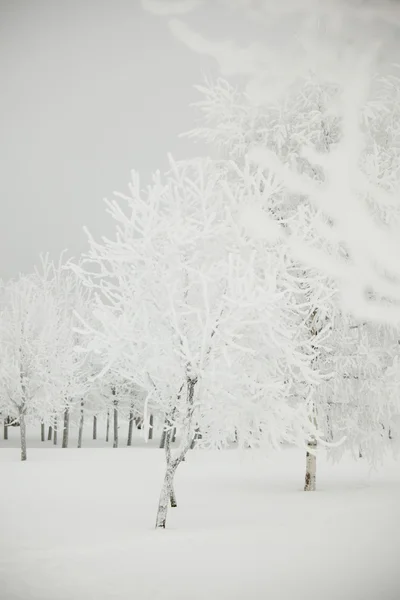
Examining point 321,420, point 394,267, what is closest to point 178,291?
point 321,420

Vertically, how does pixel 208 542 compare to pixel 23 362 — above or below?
below

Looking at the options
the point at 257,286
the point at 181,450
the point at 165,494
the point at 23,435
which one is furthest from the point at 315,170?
the point at 23,435

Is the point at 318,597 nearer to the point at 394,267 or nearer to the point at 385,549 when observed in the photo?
the point at 385,549

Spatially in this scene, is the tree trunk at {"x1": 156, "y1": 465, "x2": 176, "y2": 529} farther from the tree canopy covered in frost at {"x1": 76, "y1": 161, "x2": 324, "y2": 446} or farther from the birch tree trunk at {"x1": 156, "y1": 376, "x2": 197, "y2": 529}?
the tree canopy covered in frost at {"x1": 76, "y1": 161, "x2": 324, "y2": 446}

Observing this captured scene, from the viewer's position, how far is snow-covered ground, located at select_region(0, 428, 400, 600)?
433cm

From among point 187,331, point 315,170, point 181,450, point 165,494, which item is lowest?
point 165,494

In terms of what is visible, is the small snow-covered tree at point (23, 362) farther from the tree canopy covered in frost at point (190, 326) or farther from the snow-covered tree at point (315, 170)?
the tree canopy covered in frost at point (190, 326)

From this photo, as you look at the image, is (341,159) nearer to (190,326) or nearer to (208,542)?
(208,542)

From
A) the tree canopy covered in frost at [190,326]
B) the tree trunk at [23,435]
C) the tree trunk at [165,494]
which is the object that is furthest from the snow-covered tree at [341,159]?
the tree trunk at [23,435]

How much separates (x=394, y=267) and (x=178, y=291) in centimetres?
548

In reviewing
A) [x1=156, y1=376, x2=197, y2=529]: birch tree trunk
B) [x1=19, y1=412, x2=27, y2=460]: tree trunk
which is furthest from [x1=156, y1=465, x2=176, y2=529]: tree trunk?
[x1=19, y1=412, x2=27, y2=460]: tree trunk

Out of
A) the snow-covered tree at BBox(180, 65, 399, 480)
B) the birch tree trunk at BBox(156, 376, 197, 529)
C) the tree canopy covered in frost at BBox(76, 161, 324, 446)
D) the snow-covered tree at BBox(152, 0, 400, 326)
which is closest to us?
the snow-covered tree at BBox(152, 0, 400, 326)

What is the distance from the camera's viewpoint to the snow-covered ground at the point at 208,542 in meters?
4.33

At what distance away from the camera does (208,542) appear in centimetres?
565
